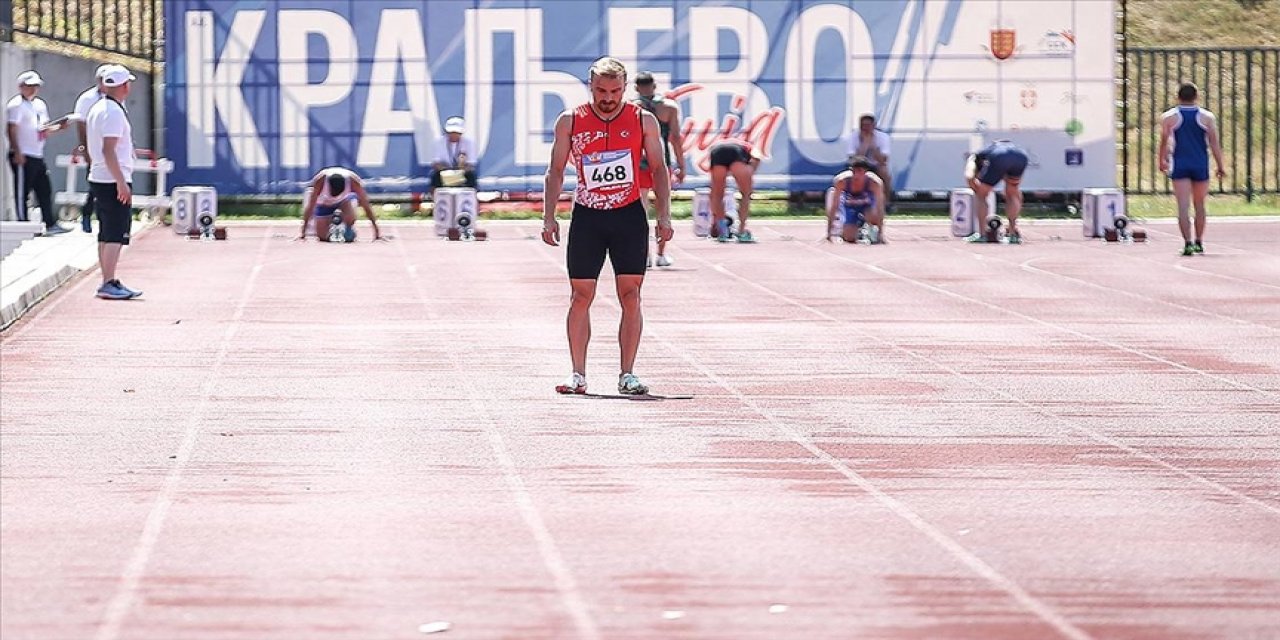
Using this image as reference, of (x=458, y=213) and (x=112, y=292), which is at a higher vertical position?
(x=458, y=213)

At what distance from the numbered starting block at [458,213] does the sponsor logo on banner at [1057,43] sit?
9.23 meters

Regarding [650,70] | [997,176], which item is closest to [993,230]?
[997,176]

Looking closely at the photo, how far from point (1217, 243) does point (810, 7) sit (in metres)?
8.25

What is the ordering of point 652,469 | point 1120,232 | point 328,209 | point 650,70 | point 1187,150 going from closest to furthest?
1. point 652,469
2. point 1187,150
3. point 328,209
4. point 1120,232
5. point 650,70

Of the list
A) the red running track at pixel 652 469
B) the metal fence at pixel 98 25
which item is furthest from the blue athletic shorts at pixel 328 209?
the red running track at pixel 652 469

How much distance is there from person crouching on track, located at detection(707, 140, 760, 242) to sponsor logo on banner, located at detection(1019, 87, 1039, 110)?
665 centimetres

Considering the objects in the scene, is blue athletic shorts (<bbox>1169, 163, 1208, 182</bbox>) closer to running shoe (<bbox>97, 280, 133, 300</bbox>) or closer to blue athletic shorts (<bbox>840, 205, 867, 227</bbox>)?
blue athletic shorts (<bbox>840, 205, 867, 227</bbox>)

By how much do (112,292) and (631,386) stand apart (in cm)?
695

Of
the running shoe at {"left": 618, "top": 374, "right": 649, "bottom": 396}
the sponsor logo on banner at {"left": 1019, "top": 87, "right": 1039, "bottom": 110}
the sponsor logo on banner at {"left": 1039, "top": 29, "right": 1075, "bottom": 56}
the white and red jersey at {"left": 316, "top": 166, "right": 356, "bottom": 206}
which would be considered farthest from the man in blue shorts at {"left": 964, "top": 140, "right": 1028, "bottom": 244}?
the running shoe at {"left": 618, "top": 374, "right": 649, "bottom": 396}

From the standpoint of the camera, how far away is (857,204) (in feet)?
85.6

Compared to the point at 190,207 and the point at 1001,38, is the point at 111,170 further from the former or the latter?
the point at 1001,38

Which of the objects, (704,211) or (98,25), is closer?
(704,211)

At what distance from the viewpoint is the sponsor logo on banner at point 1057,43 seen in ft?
105

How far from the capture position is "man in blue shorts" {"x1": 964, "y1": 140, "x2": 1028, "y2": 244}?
25.8 metres
